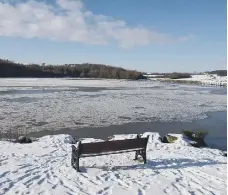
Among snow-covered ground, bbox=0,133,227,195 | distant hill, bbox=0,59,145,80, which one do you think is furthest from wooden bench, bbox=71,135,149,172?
distant hill, bbox=0,59,145,80

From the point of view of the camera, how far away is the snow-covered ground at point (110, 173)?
7.62 meters

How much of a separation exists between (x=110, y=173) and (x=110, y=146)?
3.25 feet

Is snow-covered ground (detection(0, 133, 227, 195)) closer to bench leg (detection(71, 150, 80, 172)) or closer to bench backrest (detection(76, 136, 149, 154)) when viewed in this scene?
bench leg (detection(71, 150, 80, 172))

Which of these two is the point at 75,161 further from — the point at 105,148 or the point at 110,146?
the point at 110,146

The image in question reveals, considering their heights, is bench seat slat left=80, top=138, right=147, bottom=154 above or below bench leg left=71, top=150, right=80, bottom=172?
above

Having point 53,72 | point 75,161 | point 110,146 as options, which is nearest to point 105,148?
point 110,146

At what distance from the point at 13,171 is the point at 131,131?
400 inches

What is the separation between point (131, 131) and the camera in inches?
717

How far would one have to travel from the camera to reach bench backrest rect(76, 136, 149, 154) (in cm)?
927

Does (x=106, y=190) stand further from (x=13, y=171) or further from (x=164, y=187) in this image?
(x=13, y=171)

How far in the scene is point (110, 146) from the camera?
9.58 meters

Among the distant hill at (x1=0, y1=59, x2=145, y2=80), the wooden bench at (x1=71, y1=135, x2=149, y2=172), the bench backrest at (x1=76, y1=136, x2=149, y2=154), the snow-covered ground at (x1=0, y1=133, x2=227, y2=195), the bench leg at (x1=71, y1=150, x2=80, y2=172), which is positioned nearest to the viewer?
the snow-covered ground at (x1=0, y1=133, x2=227, y2=195)

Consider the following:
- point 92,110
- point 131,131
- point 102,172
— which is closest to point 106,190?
point 102,172

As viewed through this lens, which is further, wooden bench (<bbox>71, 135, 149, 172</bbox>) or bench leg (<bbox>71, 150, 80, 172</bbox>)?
wooden bench (<bbox>71, 135, 149, 172</bbox>)
